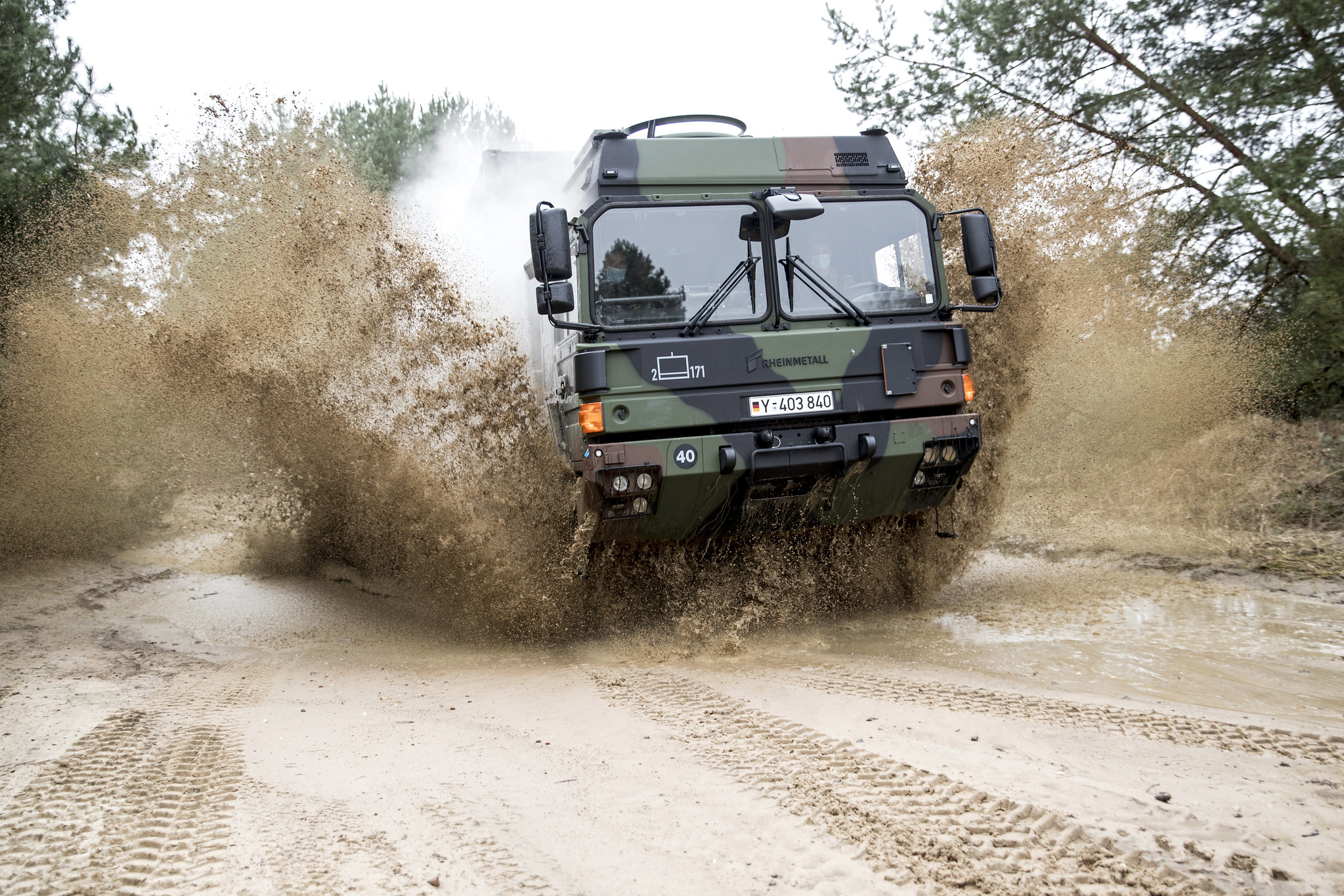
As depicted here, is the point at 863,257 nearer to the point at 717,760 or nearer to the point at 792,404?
the point at 792,404

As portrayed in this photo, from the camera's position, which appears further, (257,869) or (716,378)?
(716,378)

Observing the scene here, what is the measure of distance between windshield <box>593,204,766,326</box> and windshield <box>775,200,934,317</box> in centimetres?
25

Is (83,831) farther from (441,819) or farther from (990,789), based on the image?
(990,789)

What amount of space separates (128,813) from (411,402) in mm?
3770

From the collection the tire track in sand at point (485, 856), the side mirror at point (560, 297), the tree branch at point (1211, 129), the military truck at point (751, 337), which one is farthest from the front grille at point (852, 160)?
the tire track in sand at point (485, 856)

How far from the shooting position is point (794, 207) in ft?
17.2

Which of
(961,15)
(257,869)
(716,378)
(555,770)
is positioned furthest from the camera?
(961,15)

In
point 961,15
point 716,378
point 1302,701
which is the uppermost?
point 961,15

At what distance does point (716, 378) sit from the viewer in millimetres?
5070

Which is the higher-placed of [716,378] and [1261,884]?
[716,378]

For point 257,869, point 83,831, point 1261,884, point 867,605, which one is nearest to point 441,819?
point 257,869

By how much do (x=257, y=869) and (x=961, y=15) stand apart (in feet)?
33.6

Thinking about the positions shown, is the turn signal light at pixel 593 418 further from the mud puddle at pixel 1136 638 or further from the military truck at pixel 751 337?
the mud puddle at pixel 1136 638

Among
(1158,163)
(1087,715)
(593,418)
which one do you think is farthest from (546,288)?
(1158,163)
